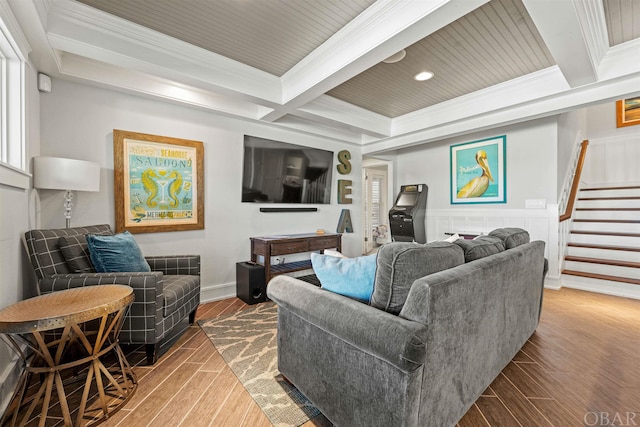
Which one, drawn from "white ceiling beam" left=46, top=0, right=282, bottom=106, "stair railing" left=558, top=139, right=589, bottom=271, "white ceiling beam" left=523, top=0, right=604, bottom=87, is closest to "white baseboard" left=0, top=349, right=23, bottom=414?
"white ceiling beam" left=46, top=0, right=282, bottom=106

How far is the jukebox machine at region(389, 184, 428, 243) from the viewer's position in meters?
4.91

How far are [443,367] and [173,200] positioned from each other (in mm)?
2968

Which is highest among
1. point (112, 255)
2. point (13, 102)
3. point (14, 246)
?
point (13, 102)

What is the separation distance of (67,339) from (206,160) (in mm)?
2239

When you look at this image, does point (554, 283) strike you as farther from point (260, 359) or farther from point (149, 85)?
point (149, 85)

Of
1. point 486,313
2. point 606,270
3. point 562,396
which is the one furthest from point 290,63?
point 606,270

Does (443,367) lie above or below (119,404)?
above

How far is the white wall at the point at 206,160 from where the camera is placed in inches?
98.4

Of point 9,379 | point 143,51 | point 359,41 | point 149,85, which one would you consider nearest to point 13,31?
point 143,51

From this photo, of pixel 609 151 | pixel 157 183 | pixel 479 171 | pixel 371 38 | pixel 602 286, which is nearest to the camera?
pixel 371 38

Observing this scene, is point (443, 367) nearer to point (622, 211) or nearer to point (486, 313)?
point (486, 313)

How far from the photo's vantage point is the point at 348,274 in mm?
1446

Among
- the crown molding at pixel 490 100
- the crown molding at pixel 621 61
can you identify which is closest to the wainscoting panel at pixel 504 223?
the crown molding at pixel 490 100

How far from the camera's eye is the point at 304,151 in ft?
13.8
